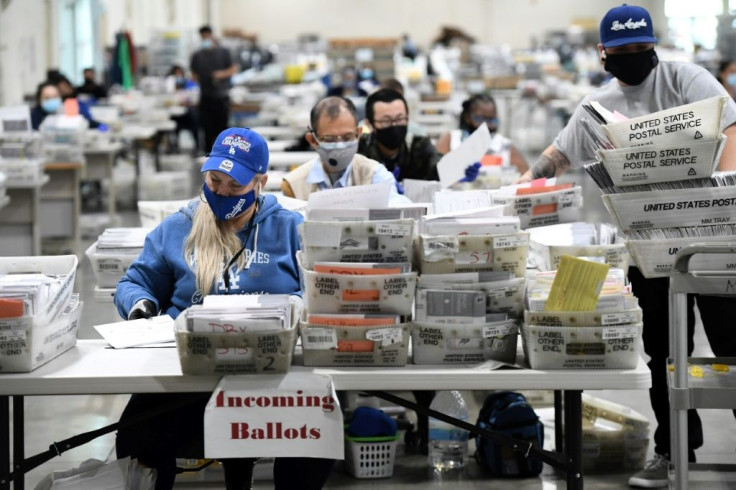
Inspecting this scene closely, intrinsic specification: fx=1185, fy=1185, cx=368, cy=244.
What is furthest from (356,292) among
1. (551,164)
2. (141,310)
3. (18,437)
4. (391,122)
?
(391,122)

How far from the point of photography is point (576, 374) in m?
2.90

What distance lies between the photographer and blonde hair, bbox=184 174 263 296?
11.2 ft

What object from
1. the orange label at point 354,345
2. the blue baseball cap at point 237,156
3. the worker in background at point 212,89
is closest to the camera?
the orange label at point 354,345

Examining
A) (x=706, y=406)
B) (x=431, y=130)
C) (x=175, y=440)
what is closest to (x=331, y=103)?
(x=175, y=440)

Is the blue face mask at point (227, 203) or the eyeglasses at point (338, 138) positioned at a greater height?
the eyeglasses at point (338, 138)

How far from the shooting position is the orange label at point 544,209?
396 centimetres

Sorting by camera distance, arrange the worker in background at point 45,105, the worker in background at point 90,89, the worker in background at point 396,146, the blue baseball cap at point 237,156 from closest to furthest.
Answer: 1. the blue baseball cap at point 237,156
2. the worker in background at point 396,146
3. the worker in background at point 45,105
4. the worker in background at point 90,89

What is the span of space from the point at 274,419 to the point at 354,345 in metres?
0.27

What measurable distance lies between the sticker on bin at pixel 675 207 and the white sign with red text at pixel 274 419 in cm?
88

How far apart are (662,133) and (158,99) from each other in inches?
535

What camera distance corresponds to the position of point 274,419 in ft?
9.41

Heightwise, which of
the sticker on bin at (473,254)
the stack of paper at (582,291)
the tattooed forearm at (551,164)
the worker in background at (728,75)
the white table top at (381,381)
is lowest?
the white table top at (381,381)

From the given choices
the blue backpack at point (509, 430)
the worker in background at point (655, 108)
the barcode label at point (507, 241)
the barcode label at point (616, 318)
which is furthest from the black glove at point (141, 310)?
the worker in background at point (655, 108)

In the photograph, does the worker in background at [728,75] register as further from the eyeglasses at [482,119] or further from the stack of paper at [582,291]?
the stack of paper at [582,291]
